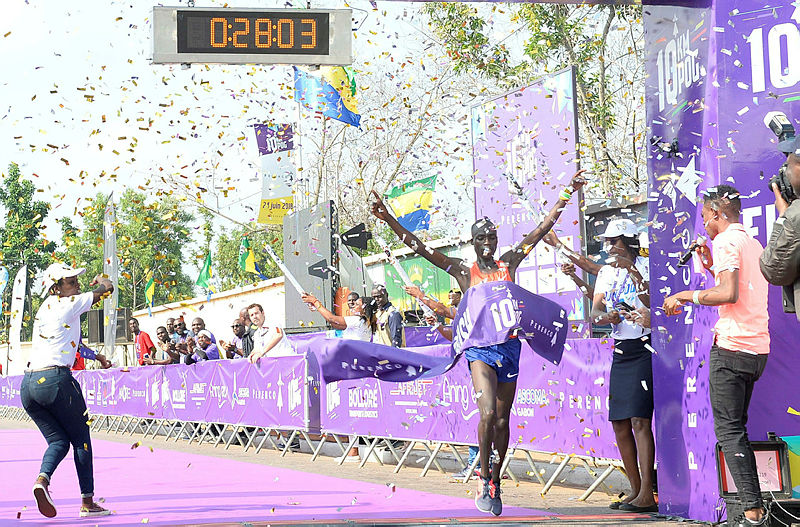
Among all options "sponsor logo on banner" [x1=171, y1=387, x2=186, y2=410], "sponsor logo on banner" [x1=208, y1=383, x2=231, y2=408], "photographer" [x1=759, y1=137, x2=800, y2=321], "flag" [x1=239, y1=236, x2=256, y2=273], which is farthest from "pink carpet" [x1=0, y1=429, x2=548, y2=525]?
"flag" [x1=239, y1=236, x2=256, y2=273]

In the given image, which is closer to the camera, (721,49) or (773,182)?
(773,182)

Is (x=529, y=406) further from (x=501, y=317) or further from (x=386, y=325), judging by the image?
(x=386, y=325)

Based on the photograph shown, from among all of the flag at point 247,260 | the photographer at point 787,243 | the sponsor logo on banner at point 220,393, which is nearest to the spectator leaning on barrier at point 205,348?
the sponsor logo on banner at point 220,393

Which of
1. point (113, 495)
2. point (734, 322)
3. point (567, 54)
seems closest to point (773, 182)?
point (734, 322)

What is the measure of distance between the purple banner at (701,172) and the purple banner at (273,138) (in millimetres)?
21074

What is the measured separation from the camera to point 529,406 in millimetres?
10273

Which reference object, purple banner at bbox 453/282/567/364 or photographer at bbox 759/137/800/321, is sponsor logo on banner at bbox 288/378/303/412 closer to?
purple banner at bbox 453/282/567/364

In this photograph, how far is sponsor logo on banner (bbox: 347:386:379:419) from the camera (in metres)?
13.2

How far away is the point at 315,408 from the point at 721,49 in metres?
8.82

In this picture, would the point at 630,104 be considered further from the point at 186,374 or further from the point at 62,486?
the point at 62,486

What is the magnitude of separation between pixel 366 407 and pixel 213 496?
3.53 m

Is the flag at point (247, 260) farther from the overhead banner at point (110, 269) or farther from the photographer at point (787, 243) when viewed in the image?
the photographer at point (787, 243)

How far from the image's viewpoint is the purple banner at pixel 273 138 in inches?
1122

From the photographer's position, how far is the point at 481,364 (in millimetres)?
7965
